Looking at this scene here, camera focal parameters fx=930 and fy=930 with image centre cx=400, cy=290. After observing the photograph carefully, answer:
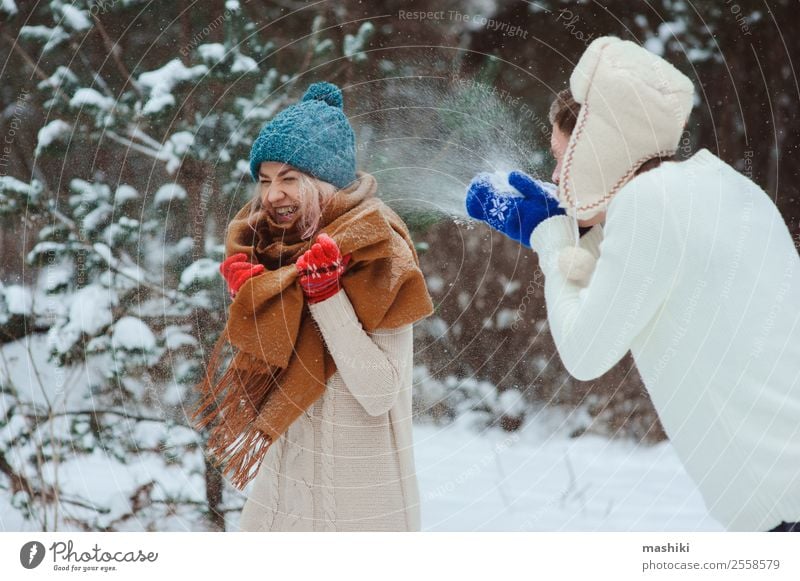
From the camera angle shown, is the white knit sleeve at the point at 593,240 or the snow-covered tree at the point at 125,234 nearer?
the white knit sleeve at the point at 593,240

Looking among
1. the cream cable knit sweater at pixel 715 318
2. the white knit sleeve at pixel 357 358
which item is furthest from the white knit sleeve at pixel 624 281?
the white knit sleeve at pixel 357 358

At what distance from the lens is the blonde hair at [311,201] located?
4.92ft

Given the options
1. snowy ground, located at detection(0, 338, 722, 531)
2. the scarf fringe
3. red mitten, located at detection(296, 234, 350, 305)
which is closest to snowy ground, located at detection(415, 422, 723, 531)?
snowy ground, located at detection(0, 338, 722, 531)

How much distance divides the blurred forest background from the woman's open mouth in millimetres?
365

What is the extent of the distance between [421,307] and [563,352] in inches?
10.9

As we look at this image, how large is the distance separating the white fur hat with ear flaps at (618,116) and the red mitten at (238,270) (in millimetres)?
515

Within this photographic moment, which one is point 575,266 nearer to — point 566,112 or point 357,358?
point 566,112

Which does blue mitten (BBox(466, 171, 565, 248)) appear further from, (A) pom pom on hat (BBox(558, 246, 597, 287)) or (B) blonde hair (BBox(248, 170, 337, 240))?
(B) blonde hair (BBox(248, 170, 337, 240))

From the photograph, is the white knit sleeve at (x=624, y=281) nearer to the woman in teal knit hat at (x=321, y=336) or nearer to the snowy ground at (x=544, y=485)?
the woman in teal knit hat at (x=321, y=336)

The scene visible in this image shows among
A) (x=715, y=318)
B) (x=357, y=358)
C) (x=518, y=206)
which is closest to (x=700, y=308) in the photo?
(x=715, y=318)

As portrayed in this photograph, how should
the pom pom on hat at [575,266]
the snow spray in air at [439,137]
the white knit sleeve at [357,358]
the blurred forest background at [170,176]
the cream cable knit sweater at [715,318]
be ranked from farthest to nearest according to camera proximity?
the blurred forest background at [170,176], the snow spray in air at [439,137], the white knit sleeve at [357,358], the pom pom on hat at [575,266], the cream cable knit sweater at [715,318]

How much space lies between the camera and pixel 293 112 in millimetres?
1504

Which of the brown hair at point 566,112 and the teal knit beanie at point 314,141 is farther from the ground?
the teal knit beanie at point 314,141

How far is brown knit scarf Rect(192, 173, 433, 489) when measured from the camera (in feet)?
4.82
